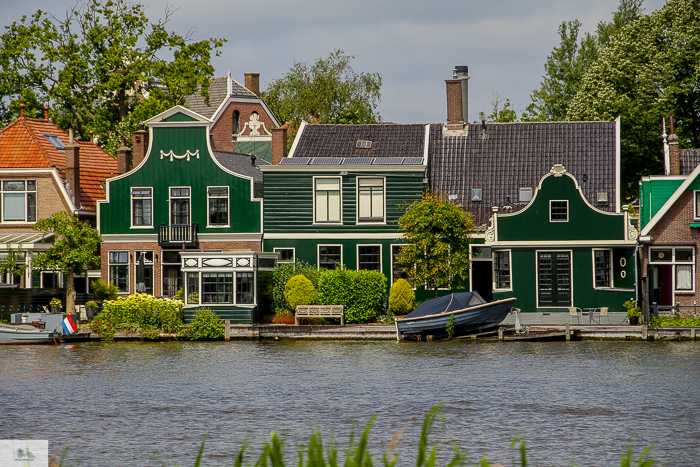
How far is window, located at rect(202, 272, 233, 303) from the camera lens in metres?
42.1

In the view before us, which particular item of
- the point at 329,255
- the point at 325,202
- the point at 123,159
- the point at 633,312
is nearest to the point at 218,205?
the point at 325,202

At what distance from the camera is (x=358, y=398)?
2703 cm

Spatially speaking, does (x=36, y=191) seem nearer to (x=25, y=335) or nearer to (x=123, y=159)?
(x=123, y=159)

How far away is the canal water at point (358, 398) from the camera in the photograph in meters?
21.4

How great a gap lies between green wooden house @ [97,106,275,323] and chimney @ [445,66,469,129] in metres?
11.0

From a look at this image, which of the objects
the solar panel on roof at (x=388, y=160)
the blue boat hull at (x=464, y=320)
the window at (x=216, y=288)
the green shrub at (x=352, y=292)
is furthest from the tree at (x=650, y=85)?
→ the window at (x=216, y=288)

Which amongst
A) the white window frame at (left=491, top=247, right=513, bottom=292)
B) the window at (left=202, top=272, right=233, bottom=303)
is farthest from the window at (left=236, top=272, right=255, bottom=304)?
the white window frame at (left=491, top=247, right=513, bottom=292)

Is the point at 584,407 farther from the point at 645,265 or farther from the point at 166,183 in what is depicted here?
the point at 166,183

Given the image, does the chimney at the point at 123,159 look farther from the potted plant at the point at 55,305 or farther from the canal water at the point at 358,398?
the canal water at the point at 358,398

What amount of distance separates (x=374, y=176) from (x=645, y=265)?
12.9 metres

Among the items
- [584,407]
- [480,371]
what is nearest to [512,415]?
[584,407]

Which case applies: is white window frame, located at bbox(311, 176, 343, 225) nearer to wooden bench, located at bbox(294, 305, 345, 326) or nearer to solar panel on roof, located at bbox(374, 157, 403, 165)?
solar panel on roof, located at bbox(374, 157, 403, 165)

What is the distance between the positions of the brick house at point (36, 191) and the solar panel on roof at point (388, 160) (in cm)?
1521

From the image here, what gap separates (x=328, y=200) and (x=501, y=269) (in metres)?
8.77
